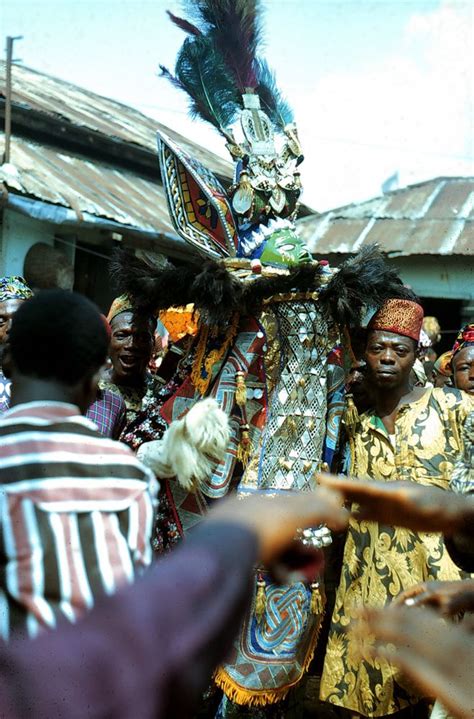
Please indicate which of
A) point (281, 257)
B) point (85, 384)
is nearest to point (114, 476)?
point (85, 384)

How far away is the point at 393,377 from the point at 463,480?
1.48 m

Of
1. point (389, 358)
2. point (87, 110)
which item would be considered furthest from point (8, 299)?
point (87, 110)

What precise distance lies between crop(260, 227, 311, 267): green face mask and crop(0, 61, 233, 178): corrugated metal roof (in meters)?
3.87

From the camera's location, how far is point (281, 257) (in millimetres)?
4109

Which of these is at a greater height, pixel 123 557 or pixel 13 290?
pixel 13 290

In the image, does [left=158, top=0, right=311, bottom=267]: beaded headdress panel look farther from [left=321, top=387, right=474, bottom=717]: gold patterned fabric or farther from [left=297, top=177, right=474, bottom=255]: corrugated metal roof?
[left=297, top=177, right=474, bottom=255]: corrugated metal roof

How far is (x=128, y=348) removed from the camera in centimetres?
A: 457

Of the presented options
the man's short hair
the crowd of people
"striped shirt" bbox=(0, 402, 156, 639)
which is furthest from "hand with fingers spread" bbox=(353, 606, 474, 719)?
the man's short hair

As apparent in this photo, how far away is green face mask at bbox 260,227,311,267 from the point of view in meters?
4.10

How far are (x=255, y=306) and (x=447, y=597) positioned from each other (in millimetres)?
2095

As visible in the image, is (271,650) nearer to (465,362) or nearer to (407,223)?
(465,362)

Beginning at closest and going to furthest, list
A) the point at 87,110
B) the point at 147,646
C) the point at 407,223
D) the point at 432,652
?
the point at 147,646, the point at 432,652, the point at 87,110, the point at 407,223

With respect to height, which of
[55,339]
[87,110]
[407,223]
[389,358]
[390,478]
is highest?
[87,110]

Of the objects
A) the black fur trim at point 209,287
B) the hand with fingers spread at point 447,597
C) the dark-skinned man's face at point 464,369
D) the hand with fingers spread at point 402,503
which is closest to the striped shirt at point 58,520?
the hand with fingers spread at point 402,503
